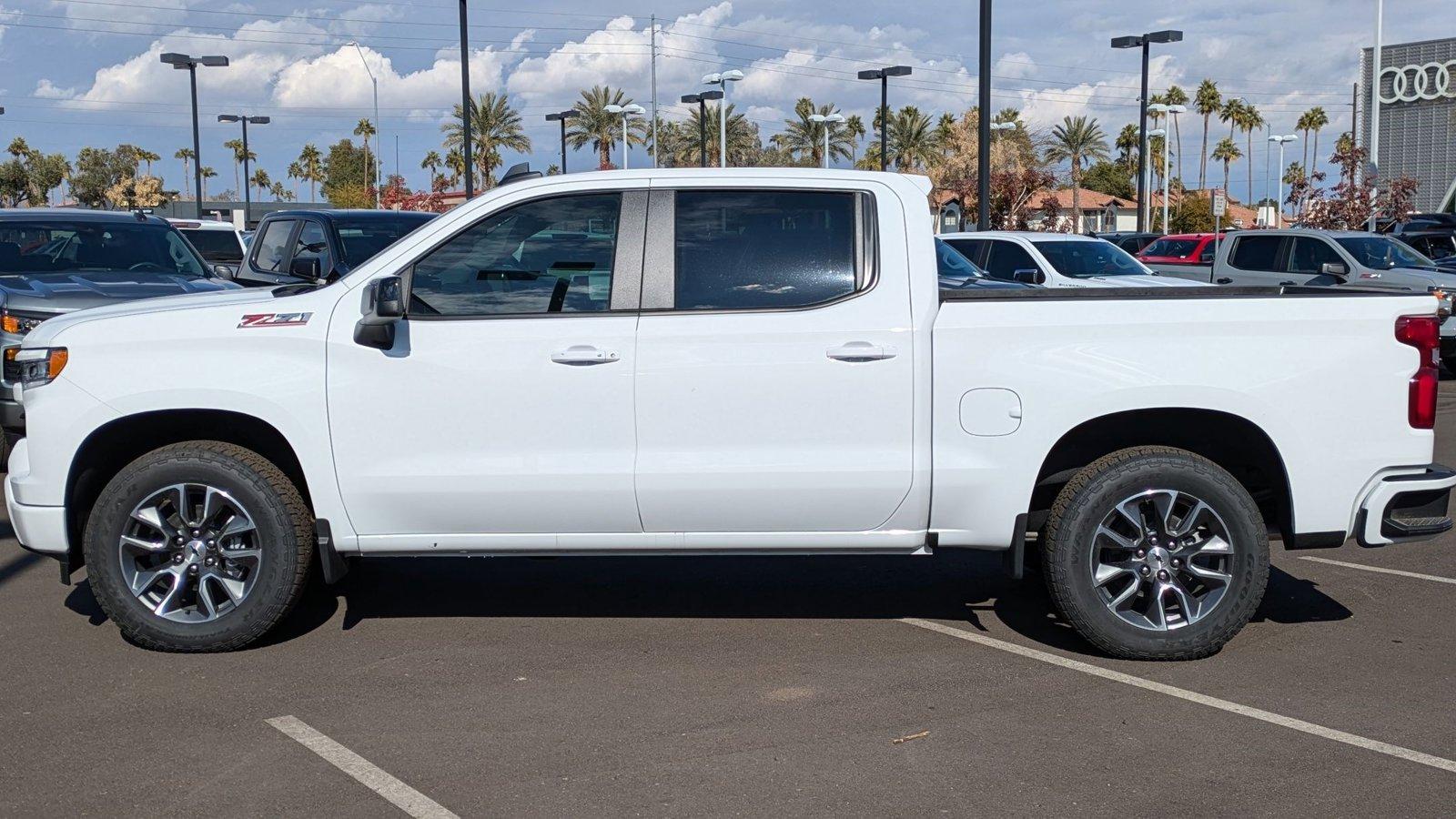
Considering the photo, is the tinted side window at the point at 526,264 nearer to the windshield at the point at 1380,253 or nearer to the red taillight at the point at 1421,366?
the red taillight at the point at 1421,366

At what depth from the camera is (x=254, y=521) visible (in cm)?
565

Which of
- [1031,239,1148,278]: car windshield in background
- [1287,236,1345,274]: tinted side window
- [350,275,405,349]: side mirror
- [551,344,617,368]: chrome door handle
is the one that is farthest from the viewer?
[1287,236,1345,274]: tinted side window

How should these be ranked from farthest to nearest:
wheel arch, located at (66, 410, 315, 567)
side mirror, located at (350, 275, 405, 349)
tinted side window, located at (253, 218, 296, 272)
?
tinted side window, located at (253, 218, 296, 272), wheel arch, located at (66, 410, 315, 567), side mirror, located at (350, 275, 405, 349)

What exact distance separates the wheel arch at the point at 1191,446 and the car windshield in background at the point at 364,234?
26.6 feet

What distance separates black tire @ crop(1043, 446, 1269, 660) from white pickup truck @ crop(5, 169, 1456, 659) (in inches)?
0.4

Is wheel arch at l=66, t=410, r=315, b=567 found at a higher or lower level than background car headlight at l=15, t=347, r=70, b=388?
lower

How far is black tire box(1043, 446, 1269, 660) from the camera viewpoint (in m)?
5.52

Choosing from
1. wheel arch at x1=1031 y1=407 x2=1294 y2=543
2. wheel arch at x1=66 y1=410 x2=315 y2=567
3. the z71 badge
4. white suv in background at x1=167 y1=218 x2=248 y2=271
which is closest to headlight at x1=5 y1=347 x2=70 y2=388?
wheel arch at x1=66 y1=410 x2=315 y2=567

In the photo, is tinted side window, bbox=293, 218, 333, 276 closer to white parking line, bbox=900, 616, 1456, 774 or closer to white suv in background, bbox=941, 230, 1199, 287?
white suv in background, bbox=941, 230, 1199, 287

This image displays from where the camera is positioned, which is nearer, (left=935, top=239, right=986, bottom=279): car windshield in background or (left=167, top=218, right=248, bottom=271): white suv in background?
(left=935, top=239, right=986, bottom=279): car windshield in background

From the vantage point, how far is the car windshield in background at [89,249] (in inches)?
438

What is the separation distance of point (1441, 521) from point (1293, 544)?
1.87 ft

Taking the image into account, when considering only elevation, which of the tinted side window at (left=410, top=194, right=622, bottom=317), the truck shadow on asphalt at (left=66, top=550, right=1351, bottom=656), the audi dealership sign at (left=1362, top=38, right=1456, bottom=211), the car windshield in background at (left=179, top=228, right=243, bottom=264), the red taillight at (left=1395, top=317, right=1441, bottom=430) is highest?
the audi dealership sign at (left=1362, top=38, right=1456, bottom=211)

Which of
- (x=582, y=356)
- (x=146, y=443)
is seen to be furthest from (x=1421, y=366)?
(x=146, y=443)
